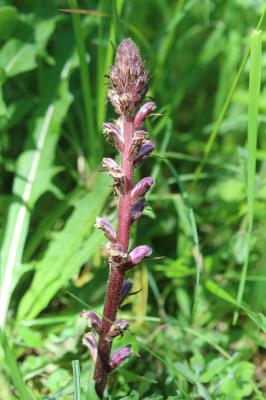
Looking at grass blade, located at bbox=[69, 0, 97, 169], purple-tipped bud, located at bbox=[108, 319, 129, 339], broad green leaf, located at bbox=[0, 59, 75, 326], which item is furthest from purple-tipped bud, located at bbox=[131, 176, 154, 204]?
grass blade, located at bbox=[69, 0, 97, 169]

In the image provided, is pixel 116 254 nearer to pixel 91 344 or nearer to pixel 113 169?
pixel 113 169

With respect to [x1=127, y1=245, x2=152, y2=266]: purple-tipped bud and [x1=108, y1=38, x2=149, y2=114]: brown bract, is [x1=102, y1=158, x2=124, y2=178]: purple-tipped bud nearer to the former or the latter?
[x1=108, y1=38, x2=149, y2=114]: brown bract

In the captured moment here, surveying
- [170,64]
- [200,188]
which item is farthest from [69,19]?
[200,188]

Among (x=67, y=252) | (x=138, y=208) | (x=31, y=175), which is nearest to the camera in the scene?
(x=138, y=208)

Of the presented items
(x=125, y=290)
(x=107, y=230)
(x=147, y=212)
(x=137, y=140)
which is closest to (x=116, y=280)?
(x=125, y=290)

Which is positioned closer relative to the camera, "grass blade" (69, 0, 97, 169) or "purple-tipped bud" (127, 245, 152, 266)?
"purple-tipped bud" (127, 245, 152, 266)

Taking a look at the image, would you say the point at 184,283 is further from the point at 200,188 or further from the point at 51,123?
the point at 51,123

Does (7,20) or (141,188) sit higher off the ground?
(7,20)
